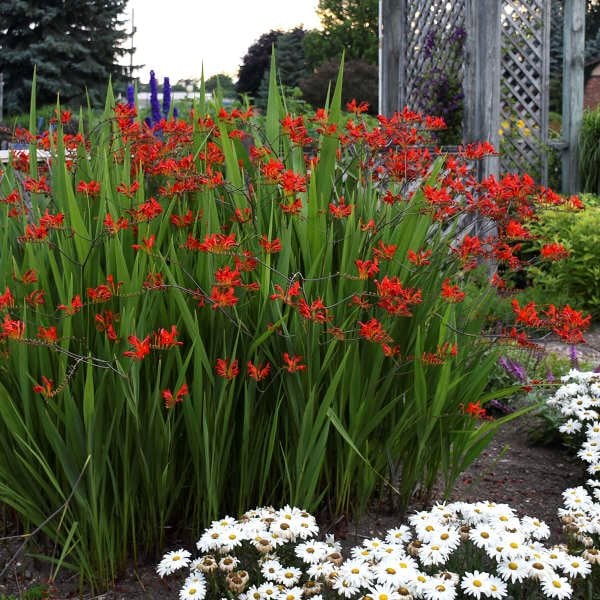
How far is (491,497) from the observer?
8.59 feet

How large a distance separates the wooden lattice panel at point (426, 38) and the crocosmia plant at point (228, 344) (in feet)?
18.4

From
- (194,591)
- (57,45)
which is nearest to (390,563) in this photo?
(194,591)

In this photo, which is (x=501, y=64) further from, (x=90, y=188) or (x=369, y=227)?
(x=90, y=188)

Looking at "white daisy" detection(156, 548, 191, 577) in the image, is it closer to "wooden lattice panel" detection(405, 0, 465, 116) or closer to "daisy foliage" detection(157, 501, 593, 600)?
"daisy foliage" detection(157, 501, 593, 600)

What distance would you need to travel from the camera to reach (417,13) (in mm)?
8297

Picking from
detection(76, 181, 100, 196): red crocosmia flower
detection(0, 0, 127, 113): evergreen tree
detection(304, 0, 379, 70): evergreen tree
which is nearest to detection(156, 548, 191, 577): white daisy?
detection(76, 181, 100, 196): red crocosmia flower

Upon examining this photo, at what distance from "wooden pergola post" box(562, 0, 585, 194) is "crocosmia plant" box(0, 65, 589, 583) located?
19.3 ft

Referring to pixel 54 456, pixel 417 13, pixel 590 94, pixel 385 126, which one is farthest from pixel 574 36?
pixel 590 94

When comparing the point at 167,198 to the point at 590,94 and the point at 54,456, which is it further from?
the point at 590,94

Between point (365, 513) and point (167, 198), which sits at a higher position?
point (167, 198)

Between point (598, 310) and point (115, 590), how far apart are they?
14.5 ft

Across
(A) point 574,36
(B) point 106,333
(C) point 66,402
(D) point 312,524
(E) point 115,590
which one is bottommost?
(E) point 115,590

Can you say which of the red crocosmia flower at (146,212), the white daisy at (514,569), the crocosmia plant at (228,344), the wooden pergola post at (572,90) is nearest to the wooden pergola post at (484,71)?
the wooden pergola post at (572,90)

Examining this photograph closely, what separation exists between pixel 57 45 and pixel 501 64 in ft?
70.8
